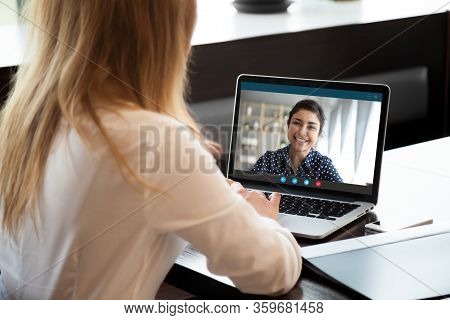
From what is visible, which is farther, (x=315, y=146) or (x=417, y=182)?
(x=417, y=182)

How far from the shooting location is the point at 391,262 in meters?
1.34

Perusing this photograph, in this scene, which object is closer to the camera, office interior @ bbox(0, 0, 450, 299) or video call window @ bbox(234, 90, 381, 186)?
video call window @ bbox(234, 90, 381, 186)

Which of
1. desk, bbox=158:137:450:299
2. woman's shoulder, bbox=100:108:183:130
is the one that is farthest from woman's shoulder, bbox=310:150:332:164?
woman's shoulder, bbox=100:108:183:130

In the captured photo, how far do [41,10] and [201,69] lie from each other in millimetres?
1325

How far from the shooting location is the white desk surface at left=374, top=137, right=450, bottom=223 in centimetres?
162

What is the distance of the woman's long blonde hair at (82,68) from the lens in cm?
114

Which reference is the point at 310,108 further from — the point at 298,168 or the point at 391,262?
the point at 391,262

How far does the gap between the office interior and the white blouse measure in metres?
1.01

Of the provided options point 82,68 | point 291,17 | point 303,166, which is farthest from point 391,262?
point 291,17

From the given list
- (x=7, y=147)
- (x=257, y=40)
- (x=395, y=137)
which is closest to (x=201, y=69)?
(x=257, y=40)

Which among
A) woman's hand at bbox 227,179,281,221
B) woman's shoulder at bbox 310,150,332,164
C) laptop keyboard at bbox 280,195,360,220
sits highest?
woman's shoulder at bbox 310,150,332,164

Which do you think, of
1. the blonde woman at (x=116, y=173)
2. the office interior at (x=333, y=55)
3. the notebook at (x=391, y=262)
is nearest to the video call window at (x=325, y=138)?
the notebook at (x=391, y=262)

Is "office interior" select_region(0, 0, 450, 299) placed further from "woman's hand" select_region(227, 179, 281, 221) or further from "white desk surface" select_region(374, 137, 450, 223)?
"woman's hand" select_region(227, 179, 281, 221)

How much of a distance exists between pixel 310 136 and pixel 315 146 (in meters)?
0.02
